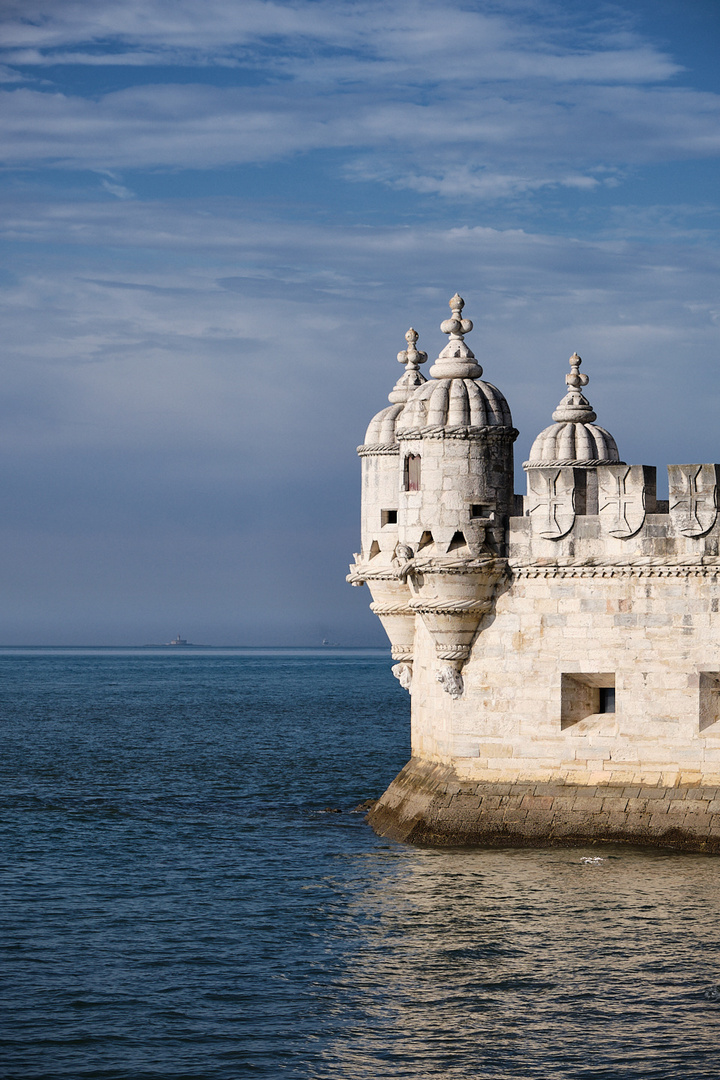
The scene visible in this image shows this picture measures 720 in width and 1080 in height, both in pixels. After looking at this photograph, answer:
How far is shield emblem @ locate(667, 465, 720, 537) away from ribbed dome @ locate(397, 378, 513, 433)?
3.56 meters

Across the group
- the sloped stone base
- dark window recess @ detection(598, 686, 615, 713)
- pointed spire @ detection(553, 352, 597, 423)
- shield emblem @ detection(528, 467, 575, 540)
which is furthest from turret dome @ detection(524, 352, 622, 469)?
the sloped stone base

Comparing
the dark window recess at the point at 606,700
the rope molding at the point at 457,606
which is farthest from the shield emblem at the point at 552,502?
the dark window recess at the point at 606,700

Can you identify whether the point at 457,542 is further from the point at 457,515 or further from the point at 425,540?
the point at 425,540

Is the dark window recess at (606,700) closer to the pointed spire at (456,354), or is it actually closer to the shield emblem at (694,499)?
the shield emblem at (694,499)

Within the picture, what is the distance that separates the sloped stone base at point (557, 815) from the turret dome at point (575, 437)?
9.20 metres

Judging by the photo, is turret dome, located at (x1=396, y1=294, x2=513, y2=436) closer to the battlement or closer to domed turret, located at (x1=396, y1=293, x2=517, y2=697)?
domed turret, located at (x1=396, y1=293, x2=517, y2=697)

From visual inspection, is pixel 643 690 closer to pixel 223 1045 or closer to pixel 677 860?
pixel 677 860

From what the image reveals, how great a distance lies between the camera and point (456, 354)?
2856 centimetres

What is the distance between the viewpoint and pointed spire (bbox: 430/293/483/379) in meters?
28.3

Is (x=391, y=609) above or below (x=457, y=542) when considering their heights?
below

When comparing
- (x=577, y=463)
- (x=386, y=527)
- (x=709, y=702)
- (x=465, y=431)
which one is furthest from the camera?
(x=577, y=463)

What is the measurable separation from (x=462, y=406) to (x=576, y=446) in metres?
7.01

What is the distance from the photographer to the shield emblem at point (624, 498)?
26.5 meters

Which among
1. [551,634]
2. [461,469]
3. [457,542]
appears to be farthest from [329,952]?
[461,469]
